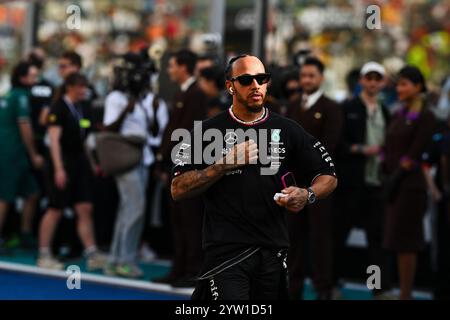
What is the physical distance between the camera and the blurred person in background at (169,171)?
32.1 feet

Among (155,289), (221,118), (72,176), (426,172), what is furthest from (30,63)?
(221,118)

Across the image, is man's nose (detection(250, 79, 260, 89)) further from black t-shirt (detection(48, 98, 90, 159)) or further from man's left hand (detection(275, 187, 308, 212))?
black t-shirt (detection(48, 98, 90, 159))

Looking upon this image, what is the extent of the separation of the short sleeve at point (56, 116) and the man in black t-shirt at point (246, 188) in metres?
5.05

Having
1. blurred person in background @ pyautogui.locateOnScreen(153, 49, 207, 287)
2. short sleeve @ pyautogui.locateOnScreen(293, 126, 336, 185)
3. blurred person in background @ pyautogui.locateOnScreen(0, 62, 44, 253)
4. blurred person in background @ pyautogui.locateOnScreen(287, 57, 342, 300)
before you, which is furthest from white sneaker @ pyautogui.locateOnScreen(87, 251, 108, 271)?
short sleeve @ pyautogui.locateOnScreen(293, 126, 336, 185)

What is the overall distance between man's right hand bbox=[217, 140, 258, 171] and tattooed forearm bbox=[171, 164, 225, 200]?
0.07 metres

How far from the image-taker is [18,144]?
12.2 meters

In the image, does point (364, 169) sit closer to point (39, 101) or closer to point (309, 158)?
point (309, 158)

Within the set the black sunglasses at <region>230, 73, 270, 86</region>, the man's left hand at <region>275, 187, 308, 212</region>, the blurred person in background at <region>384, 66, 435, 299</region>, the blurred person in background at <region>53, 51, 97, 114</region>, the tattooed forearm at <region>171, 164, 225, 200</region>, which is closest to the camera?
the man's left hand at <region>275, 187, 308, 212</region>

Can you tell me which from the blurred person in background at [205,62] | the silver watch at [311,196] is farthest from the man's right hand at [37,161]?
the silver watch at [311,196]

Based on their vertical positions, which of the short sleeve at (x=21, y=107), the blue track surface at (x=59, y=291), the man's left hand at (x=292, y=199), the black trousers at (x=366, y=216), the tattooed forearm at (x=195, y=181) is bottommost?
the blue track surface at (x=59, y=291)

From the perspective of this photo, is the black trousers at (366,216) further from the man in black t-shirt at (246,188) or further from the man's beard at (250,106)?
the man's beard at (250,106)

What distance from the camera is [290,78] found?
10281mm

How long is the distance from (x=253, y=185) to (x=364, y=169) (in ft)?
13.2

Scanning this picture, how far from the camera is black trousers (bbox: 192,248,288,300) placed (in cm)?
588
